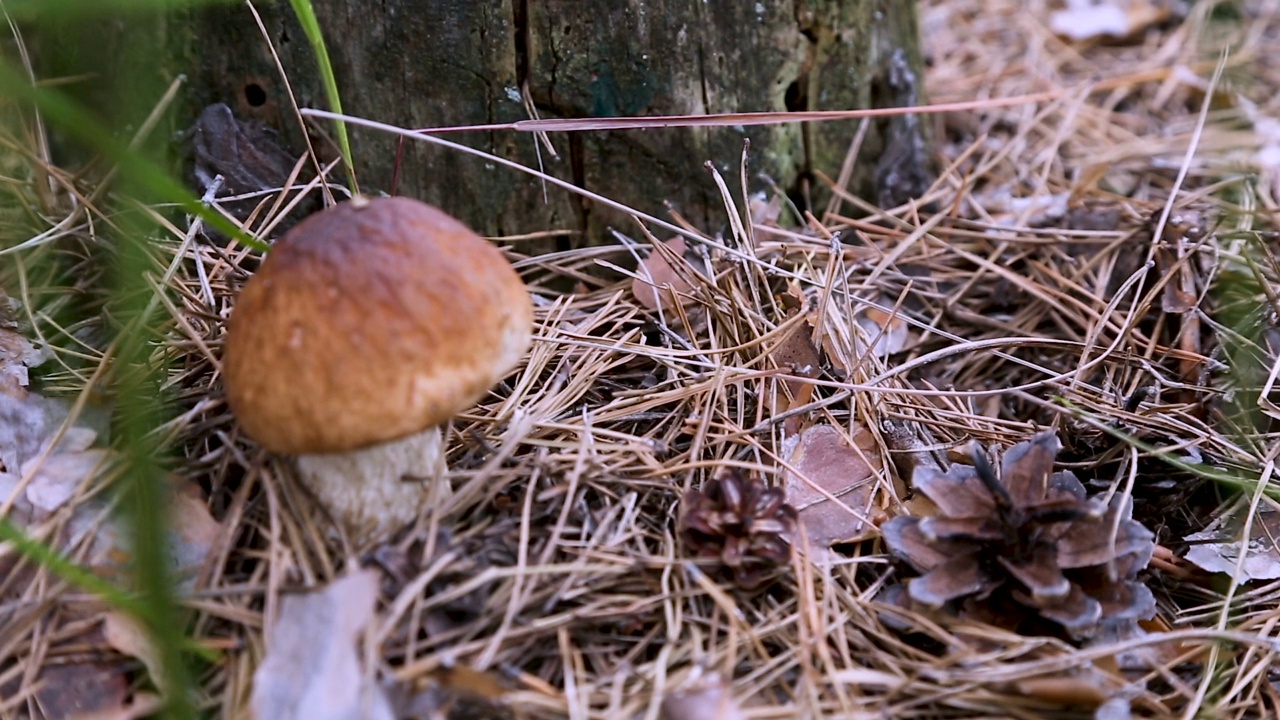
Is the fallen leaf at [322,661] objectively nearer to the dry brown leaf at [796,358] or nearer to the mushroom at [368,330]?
the mushroom at [368,330]

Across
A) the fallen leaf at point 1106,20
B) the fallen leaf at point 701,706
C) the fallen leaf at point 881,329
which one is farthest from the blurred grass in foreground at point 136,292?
the fallen leaf at point 1106,20

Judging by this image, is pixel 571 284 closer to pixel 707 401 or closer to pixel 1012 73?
pixel 707 401

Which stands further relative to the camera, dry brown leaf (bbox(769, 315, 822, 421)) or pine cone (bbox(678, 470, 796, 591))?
dry brown leaf (bbox(769, 315, 822, 421))

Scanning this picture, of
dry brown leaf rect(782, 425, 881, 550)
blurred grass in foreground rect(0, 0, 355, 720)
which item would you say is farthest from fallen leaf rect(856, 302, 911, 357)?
blurred grass in foreground rect(0, 0, 355, 720)

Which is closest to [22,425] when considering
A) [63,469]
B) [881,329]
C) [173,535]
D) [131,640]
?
[63,469]

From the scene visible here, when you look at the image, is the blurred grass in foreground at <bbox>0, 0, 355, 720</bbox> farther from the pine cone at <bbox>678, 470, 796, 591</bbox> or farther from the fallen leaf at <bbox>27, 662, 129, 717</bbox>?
the pine cone at <bbox>678, 470, 796, 591</bbox>

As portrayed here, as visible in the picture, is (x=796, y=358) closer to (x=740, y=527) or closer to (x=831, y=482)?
(x=831, y=482)

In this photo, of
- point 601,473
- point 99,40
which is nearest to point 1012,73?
point 601,473
